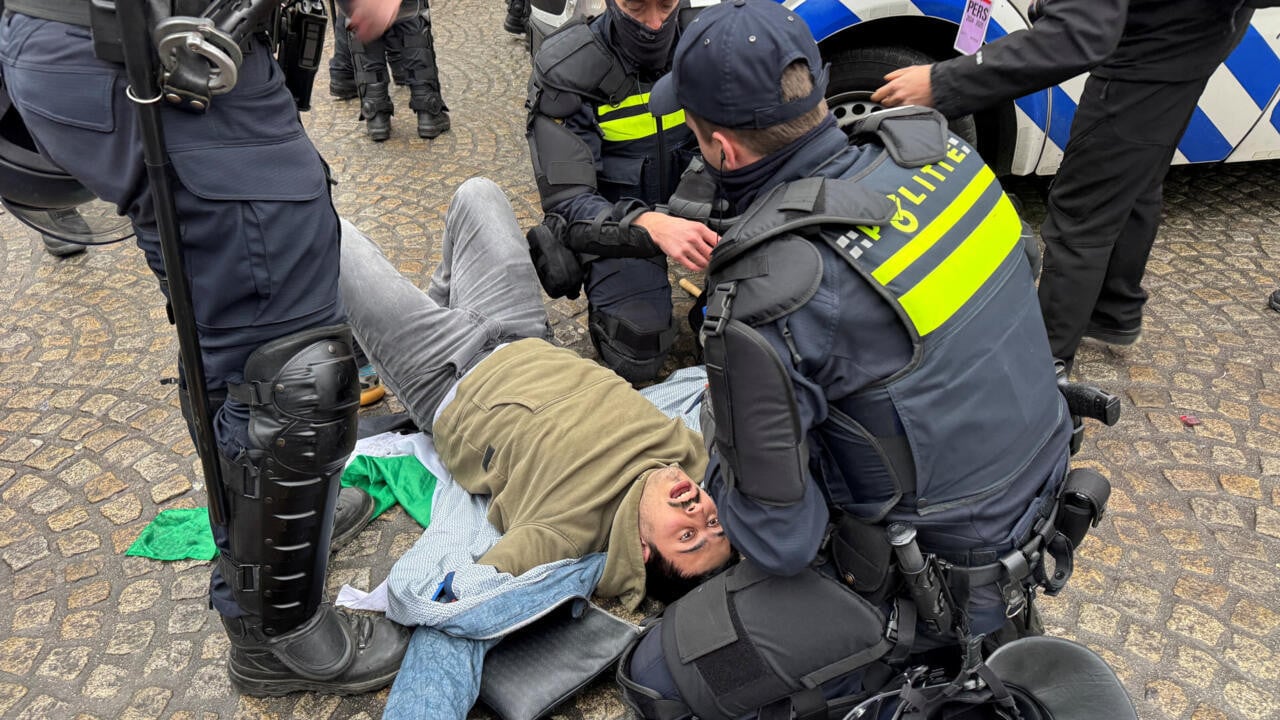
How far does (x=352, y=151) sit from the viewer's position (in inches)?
210

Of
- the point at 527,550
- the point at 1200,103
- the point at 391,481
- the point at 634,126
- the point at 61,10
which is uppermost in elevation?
the point at 61,10

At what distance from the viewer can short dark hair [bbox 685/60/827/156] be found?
1792 millimetres

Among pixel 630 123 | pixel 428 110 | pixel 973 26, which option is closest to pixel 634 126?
pixel 630 123

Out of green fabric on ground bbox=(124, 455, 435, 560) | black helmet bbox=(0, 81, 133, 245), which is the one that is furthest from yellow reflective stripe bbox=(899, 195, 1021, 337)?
black helmet bbox=(0, 81, 133, 245)

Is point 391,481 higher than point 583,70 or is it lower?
lower

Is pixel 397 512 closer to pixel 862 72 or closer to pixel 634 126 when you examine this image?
pixel 634 126

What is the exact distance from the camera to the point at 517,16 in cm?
627

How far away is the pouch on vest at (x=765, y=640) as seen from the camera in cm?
200

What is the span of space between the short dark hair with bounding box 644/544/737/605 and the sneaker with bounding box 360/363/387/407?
54.4 inches

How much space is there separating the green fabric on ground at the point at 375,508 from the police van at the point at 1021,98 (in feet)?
6.85

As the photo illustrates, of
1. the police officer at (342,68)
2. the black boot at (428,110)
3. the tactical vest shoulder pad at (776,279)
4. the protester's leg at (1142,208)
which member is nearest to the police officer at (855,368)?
the tactical vest shoulder pad at (776,279)

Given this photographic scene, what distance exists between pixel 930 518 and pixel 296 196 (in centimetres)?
144

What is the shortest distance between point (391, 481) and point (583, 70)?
1636mm

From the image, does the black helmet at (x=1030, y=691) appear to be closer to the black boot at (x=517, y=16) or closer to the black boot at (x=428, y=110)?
the black boot at (x=428, y=110)
